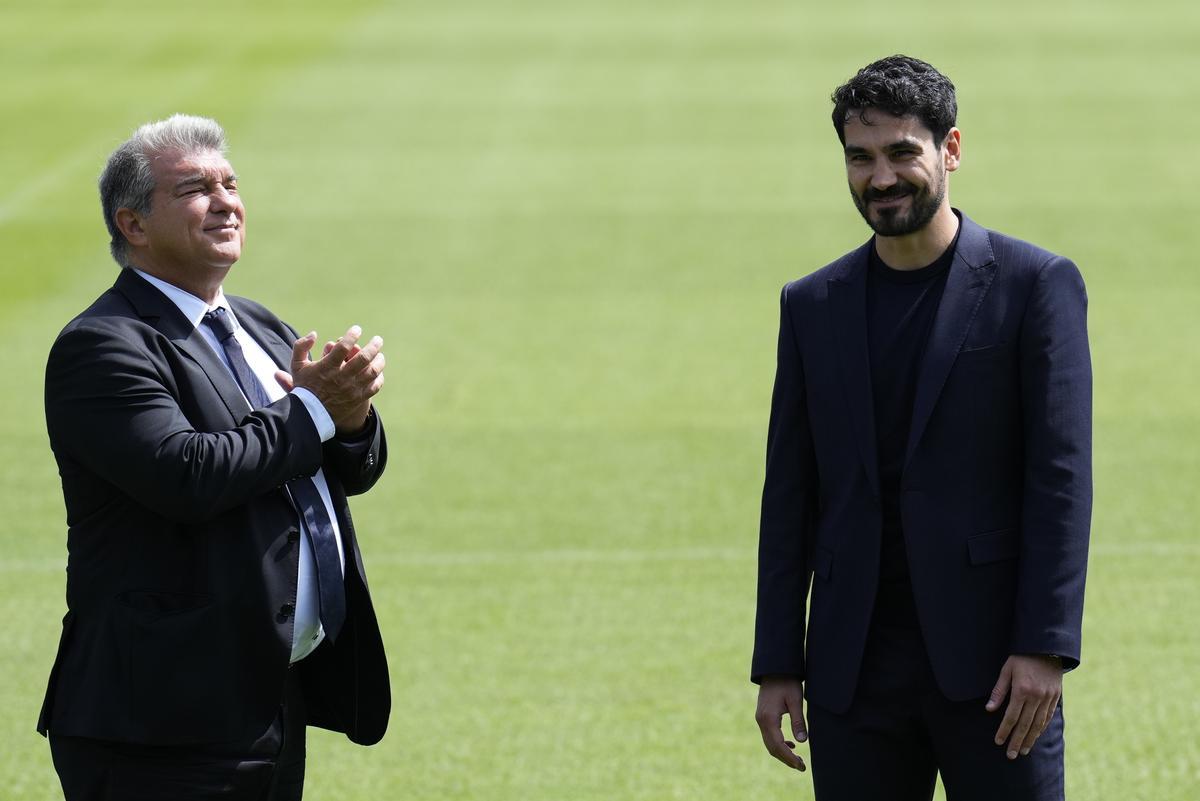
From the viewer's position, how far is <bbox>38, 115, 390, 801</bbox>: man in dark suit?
3.27 meters

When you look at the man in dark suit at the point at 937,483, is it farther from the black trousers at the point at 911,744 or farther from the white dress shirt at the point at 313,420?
→ the white dress shirt at the point at 313,420

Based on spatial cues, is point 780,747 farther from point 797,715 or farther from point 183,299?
point 183,299

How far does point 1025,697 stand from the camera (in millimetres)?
3141

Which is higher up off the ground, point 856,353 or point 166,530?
point 856,353

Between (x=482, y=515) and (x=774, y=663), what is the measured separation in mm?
5006

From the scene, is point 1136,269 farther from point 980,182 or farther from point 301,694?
point 301,694

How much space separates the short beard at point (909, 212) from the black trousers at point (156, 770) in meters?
1.59

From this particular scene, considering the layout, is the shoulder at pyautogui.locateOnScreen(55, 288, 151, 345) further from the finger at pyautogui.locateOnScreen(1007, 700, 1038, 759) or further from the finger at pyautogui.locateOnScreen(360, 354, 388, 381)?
the finger at pyautogui.locateOnScreen(1007, 700, 1038, 759)

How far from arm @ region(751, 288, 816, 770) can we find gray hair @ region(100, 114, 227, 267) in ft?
4.12

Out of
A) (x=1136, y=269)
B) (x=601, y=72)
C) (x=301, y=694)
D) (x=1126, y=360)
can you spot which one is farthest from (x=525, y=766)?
(x=601, y=72)

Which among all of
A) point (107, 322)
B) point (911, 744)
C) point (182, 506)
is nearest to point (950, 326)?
point (911, 744)

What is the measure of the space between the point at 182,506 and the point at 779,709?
1233mm

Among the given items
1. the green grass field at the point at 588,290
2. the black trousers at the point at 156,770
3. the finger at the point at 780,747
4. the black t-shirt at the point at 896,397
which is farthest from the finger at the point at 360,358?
the green grass field at the point at 588,290

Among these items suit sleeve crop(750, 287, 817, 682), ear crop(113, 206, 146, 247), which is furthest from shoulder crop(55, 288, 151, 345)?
suit sleeve crop(750, 287, 817, 682)
